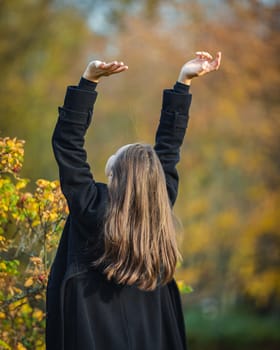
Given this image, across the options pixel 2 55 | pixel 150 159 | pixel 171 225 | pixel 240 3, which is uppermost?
pixel 240 3

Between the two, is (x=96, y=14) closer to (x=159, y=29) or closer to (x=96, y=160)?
(x=159, y=29)

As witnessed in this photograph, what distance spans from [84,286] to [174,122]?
83 centimetres

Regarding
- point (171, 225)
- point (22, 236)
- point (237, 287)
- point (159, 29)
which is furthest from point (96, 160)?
point (171, 225)

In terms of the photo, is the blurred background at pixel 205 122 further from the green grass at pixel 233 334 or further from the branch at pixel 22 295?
the branch at pixel 22 295

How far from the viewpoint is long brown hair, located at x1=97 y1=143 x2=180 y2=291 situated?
8.30 ft

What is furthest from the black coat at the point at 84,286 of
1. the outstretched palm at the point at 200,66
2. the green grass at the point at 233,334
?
the green grass at the point at 233,334

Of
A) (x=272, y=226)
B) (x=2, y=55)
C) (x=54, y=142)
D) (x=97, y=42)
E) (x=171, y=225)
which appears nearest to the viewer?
(x=54, y=142)

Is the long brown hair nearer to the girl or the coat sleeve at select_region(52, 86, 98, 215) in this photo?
the girl

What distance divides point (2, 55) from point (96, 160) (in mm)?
3198

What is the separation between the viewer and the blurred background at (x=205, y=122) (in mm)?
11789

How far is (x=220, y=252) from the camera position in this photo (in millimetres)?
A: 13570

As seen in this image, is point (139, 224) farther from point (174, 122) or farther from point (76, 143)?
point (174, 122)

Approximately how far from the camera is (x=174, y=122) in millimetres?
2865

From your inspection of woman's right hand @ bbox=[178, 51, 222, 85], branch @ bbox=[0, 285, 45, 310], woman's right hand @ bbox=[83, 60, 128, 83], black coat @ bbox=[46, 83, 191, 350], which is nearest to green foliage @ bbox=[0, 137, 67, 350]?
branch @ bbox=[0, 285, 45, 310]
